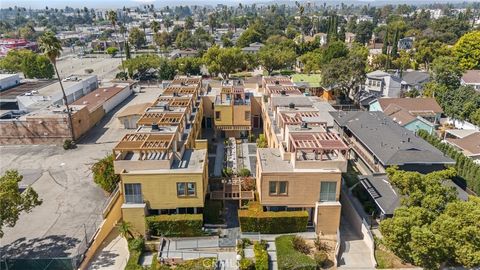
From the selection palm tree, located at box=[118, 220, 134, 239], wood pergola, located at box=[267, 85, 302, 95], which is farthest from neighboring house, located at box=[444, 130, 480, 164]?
palm tree, located at box=[118, 220, 134, 239]

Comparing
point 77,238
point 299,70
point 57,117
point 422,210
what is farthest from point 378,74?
point 77,238

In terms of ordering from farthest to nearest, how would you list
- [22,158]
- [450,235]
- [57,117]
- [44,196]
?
[57,117], [22,158], [44,196], [450,235]

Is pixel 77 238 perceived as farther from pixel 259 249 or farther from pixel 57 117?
pixel 57 117

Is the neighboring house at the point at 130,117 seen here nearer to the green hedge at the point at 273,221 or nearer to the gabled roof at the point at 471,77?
the green hedge at the point at 273,221

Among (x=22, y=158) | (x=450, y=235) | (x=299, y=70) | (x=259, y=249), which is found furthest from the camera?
(x=299, y=70)

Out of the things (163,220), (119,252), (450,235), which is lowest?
(119,252)

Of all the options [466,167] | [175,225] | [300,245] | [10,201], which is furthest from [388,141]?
[10,201]

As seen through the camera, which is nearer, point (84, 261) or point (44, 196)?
point (84, 261)

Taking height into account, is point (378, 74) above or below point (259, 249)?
above

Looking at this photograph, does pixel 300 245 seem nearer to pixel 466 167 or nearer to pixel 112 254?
pixel 112 254
